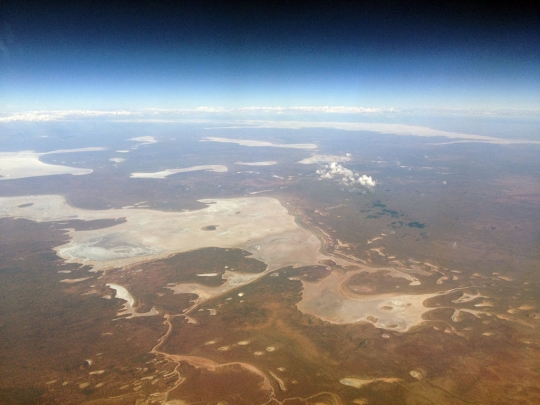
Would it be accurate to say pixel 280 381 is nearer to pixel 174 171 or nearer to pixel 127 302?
pixel 127 302

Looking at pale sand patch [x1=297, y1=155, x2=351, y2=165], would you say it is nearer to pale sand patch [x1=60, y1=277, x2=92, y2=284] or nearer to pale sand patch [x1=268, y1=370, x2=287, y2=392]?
pale sand patch [x1=60, y1=277, x2=92, y2=284]

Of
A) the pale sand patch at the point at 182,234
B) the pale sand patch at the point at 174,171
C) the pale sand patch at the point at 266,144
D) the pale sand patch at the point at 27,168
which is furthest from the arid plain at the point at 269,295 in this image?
the pale sand patch at the point at 266,144

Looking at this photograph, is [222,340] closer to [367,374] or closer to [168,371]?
[168,371]

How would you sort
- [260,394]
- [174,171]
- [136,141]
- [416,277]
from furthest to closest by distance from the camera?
[136,141]
[174,171]
[416,277]
[260,394]


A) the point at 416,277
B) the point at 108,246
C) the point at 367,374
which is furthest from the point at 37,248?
the point at 416,277

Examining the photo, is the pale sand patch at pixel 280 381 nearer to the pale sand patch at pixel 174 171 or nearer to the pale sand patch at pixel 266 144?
the pale sand patch at pixel 174 171

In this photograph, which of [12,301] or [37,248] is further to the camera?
[37,248]
